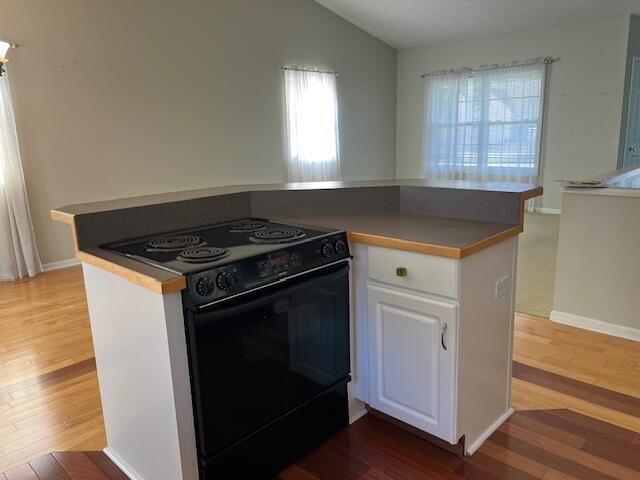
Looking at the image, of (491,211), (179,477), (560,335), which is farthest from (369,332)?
(560,335)

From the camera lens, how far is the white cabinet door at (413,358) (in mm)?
1745

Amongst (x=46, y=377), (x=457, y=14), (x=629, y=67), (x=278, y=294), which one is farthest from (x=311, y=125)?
(x=278, y=294)

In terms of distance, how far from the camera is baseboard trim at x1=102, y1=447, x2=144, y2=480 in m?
1.79

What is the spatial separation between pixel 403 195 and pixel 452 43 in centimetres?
591

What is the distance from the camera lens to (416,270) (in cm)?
175

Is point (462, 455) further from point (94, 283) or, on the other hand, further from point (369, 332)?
point (94, 283)

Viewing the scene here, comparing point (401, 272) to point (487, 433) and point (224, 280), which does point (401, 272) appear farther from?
point (487, 433)

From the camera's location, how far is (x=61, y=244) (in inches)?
188

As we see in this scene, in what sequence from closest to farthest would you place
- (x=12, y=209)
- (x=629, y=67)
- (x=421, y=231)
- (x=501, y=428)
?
(x=421, y=231) < (x=501, y=428) < (x=12, y=209) < (x=629, y=67)

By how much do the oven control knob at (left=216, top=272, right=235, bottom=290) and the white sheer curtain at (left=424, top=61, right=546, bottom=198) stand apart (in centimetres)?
628

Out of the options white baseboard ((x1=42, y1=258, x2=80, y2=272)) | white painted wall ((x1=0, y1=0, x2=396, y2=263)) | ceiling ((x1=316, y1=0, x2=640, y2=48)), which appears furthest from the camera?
ceiling ((x1=316, y1=0, x2=640, y2=48))

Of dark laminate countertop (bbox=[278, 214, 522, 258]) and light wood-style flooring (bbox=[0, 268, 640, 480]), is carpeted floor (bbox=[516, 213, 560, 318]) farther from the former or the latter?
dark laminate countertop (bbox=[278, 214, 522, 258])

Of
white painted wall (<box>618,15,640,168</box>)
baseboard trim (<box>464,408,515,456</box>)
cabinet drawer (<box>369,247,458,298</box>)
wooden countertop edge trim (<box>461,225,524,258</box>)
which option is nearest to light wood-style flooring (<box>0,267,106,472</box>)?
cabinet drawer (<box>369,247,458,298</box>)

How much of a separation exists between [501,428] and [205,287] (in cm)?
143
